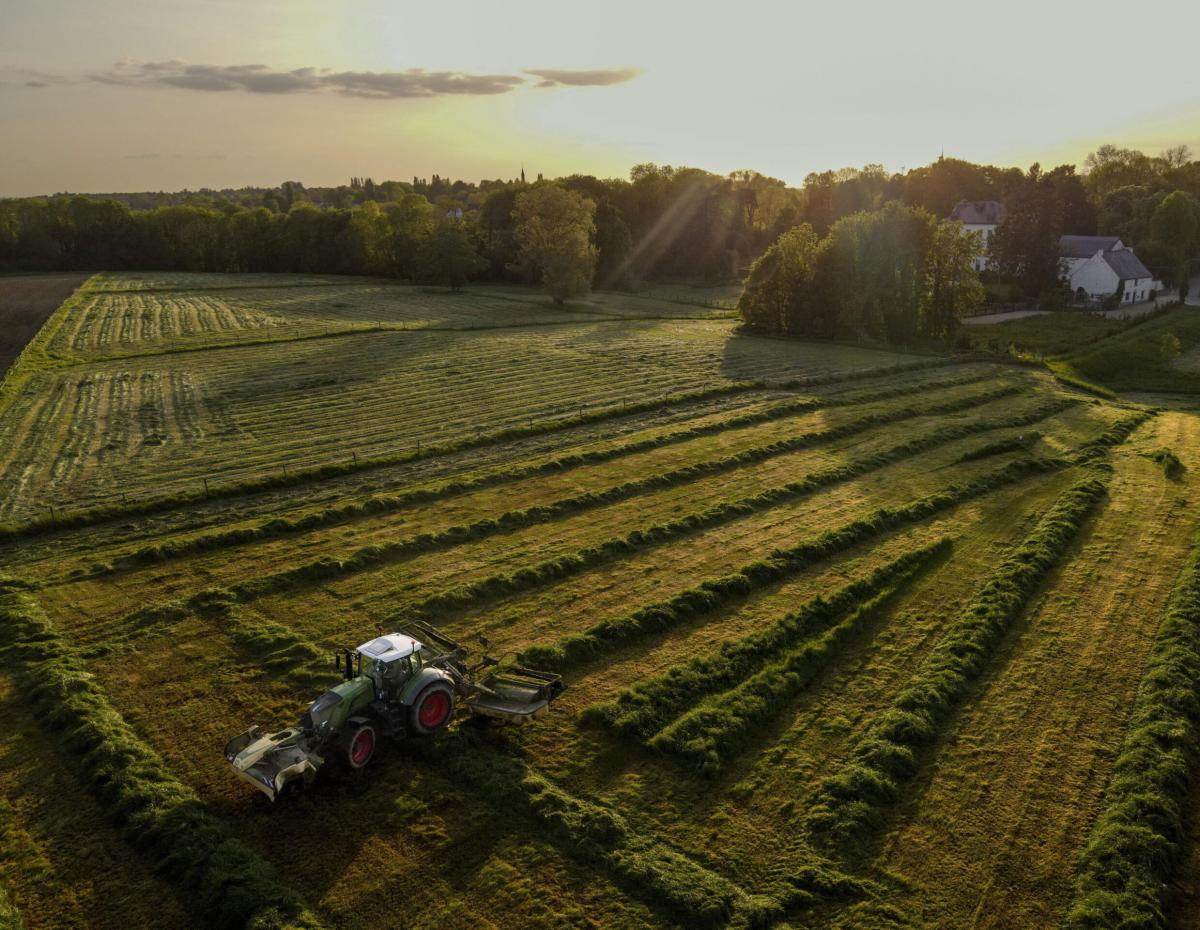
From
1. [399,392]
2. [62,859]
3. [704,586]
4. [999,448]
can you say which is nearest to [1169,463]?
[999,448]

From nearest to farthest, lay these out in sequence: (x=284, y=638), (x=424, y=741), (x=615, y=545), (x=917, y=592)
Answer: (x=424, y=741) < (x=284, y=638) < (x=917, y=592) < (x=615, y=545)

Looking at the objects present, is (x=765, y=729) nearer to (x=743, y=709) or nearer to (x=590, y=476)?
(x=743, y=709)

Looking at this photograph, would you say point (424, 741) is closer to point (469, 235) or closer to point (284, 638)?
point (284, 638)

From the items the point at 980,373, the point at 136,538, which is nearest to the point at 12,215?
the point at 136,538

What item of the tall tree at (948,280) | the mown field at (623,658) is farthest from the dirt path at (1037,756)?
the tall tree at (948,280)

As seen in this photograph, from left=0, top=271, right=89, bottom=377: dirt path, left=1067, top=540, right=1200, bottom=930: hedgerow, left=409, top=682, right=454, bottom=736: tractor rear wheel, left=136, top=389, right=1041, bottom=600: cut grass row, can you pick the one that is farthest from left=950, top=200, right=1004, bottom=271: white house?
left=409, top=682, right=454, bottom=736: tractor rear wheel

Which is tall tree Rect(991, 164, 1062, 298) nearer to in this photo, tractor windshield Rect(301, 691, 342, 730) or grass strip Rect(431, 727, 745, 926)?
grass strip Rect(431, 727, 745, 926)
